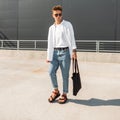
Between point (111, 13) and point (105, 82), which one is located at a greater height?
point (111, 13)

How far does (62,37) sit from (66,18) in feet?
35.7

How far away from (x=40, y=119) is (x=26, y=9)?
13.2 metres

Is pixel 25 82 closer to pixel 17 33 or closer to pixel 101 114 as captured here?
pixel 101 114

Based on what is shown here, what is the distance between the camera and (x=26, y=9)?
16.5m

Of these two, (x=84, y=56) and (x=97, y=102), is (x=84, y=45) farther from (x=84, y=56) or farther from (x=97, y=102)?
(x=97, y=102)

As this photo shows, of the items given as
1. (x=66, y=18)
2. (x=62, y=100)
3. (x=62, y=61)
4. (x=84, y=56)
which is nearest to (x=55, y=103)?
(x=62, y=100)

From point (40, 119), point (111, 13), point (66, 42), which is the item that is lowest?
point (40, 119)

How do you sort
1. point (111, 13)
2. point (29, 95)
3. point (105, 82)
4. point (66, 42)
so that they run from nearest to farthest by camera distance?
1. point (66, 42)
2. point (29, 95)
3. point (105, 82)
4. point (111, 13)

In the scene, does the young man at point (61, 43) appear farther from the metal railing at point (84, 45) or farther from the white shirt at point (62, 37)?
the metal railing at point (84, 45)

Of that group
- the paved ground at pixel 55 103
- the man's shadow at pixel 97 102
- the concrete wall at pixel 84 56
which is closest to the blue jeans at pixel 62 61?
the man's shadow at pixel 97 102

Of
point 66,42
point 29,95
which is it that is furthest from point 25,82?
point 66,42

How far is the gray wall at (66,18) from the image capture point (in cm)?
1460

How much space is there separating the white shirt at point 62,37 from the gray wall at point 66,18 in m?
10.3

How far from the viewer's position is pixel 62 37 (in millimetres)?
4801
